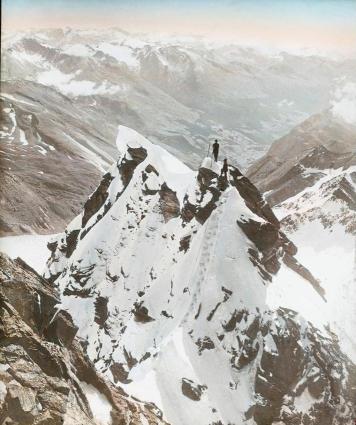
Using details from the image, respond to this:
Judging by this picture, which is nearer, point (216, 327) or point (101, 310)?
point (216, 327)

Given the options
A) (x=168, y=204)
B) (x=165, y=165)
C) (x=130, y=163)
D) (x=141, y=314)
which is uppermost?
(x=165, y=165)

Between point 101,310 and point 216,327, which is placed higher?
point 216,327

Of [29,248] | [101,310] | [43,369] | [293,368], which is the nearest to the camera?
[43,369]

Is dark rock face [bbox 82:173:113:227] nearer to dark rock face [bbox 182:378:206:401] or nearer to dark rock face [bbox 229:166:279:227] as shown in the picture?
dark rock face [bbox 229:166:279:227]

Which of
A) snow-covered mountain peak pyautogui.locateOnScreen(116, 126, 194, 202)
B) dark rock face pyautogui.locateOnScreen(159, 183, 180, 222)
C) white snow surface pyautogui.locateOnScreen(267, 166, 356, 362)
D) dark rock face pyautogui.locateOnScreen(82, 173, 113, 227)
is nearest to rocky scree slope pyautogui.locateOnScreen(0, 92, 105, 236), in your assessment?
dark rock face pyautogui.locateOnScreen(82, 173, 113, 227)

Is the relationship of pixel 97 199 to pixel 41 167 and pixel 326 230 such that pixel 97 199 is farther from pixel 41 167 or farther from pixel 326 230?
pixel 41 167

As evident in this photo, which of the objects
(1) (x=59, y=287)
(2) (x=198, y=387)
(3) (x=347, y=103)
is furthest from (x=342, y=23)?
(3) (x=347, y=103)

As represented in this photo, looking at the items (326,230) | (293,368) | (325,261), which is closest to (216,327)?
(293,368)

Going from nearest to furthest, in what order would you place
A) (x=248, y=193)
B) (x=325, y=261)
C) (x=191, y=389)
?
(x=191, y=389) → (x=248, y=193) → (x=325, y=261)
